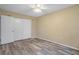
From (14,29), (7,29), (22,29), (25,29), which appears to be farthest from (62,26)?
(7,29)

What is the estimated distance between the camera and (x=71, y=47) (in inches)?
98.9

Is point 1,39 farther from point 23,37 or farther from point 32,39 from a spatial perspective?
point 32,39

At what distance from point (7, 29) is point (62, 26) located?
228 centimetres

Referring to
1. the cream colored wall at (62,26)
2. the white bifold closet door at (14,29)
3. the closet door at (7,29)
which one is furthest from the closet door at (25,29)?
the closet door at (7,29)

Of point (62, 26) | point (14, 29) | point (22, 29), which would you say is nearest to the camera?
point (62, 26)

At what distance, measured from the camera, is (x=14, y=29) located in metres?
3.09

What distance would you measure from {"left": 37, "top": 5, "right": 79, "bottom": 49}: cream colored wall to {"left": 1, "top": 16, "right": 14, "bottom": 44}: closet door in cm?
120

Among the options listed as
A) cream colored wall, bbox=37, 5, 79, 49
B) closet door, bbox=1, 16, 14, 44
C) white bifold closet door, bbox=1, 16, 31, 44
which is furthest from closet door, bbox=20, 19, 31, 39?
closet door, bbox=1, 16, 14, 44

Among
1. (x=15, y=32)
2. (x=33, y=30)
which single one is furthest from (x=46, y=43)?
(x=15, y=32)

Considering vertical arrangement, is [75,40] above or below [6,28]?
below

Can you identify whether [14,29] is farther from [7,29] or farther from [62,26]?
[62,26]

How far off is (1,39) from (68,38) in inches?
99.9

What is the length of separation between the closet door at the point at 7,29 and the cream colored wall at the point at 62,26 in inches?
47.2

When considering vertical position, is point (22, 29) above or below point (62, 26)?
below
